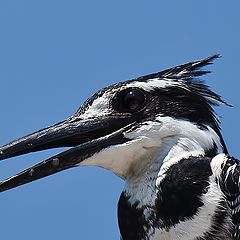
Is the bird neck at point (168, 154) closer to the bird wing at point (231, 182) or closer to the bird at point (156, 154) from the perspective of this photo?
the bird at point (156, 154)

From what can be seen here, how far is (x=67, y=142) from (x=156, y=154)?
2.03 feet

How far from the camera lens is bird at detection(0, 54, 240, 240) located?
6562 millimetres

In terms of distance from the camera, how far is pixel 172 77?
24.1 ft

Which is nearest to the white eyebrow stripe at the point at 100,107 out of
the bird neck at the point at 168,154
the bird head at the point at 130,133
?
the bird head at the point at 130,133

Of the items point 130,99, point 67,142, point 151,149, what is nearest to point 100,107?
point 130,99

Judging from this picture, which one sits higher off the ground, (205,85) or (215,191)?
(205,85)

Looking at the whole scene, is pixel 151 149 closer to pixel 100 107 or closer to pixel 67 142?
pixel 100 107

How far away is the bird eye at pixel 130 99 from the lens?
712 centimetres

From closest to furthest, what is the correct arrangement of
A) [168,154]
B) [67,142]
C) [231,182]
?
[231,182] → [168,154] → [67,142]

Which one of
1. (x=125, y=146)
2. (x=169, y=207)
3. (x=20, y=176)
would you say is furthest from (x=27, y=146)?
(x=169, y=207)

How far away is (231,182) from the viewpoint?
6539 millimetres

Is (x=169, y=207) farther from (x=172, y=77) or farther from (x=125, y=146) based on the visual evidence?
(x=172, y=77)

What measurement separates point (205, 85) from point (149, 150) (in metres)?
0.70

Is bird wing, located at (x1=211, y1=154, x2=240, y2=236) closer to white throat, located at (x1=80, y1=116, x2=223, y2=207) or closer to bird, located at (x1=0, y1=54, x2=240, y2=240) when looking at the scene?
bird, located at (x1=0, y1=54, x2=240, y2=240)
